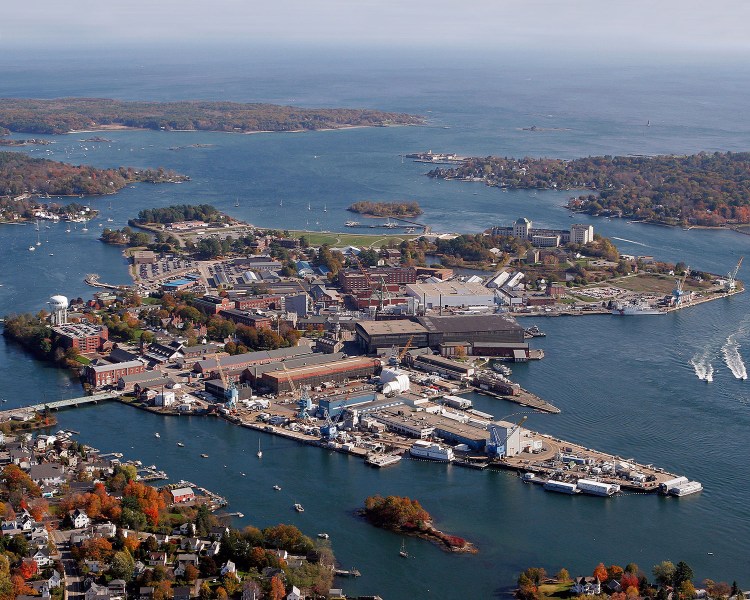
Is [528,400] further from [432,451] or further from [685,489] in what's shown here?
[685,489]

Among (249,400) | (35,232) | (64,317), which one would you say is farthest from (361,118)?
(249,400)

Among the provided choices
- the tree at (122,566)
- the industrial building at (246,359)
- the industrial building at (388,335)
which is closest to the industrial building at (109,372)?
the industrial building at (246,359)

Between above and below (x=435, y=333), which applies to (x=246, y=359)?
below

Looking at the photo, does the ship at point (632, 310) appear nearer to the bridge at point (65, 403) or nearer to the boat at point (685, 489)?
the boat at point (685, 489)

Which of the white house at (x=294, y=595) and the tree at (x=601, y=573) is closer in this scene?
the white house at (x=294, y=595)

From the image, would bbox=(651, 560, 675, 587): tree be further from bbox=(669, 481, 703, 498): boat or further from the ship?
the ship

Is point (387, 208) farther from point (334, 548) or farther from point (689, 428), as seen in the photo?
point (334, 548)

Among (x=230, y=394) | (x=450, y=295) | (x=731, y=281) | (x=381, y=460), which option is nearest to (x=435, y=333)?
(x=450, y=295)
